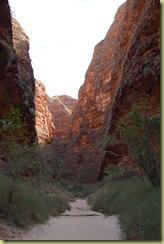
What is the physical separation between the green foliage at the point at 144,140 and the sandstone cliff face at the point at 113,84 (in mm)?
3057

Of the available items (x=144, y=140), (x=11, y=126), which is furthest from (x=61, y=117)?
(x=11, y=126)

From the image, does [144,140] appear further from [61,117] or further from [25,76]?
[61,117]

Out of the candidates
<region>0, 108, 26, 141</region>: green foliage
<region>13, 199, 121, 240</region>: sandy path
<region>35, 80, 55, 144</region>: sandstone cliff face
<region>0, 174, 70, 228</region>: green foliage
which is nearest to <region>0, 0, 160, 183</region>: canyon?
<region>35, 80, 55, 144</region>: sandstone cliff face

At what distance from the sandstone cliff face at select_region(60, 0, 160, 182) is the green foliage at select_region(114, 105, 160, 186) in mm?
3057

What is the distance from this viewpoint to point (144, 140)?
1167 cm

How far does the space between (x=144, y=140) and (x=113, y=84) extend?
79.7ft

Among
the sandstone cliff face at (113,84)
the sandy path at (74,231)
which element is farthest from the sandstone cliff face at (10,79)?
the sandy path at (74,231)

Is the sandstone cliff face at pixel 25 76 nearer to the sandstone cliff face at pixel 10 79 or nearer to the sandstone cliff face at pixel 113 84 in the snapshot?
the sandstone cliff face at pixel 10 79

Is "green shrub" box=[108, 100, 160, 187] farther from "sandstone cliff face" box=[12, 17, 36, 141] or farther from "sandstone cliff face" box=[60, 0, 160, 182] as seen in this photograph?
"sandstone cliff face" box=[12, 17, 36, 141]

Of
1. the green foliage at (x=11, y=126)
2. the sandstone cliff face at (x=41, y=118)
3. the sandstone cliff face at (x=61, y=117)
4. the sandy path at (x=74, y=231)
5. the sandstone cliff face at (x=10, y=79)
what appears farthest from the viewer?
the sandstone cliff face at (x=61, y=117)

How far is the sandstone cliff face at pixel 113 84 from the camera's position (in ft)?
67.9

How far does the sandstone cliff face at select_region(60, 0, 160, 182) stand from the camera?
20688mm

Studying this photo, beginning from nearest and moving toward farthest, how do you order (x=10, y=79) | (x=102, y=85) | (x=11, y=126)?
(x=11, y=126), (x=10, y=79), (x=102, y=85)

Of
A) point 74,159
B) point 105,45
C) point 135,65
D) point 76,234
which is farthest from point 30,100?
point 105,45
